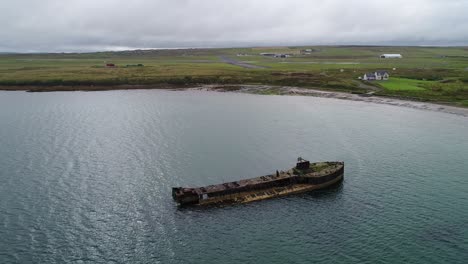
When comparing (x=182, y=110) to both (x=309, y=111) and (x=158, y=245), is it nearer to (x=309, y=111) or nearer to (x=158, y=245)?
(x=309, y=111)

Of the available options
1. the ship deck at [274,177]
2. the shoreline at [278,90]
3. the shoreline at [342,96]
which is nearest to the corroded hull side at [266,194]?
the ship deck at [274,177]

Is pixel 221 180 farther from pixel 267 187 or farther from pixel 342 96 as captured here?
pixel 342 96

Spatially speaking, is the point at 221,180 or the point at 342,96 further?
the point at 342,96

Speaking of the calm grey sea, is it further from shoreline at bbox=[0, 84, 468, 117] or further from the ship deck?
shoreline at bbox=[0, 84, 468, 117]

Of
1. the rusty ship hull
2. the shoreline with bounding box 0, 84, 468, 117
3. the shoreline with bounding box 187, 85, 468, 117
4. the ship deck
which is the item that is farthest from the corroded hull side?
the shoreline with bounding box 0, 84, 468, 117

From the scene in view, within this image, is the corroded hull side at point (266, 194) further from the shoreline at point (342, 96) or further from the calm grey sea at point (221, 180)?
the shoreline at point (342, 96)

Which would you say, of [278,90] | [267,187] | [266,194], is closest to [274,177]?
[267,187]
